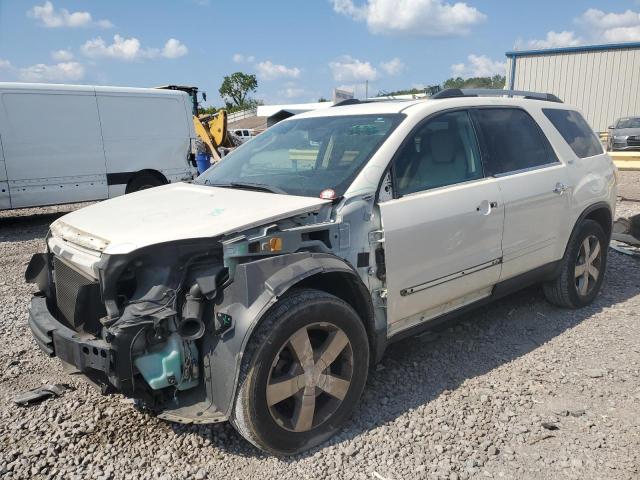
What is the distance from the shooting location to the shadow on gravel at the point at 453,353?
10.2 feet

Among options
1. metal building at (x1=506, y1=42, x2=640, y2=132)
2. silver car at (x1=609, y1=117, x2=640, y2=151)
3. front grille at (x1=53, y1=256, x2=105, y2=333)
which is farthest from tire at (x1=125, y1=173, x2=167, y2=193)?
metal building at (x1=506, y1=42, x2=640, y2=132)

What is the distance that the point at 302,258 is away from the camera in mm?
2697

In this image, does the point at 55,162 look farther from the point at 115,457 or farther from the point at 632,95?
the point at 632,95


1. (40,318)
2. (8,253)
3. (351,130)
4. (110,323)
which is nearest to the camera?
(110,323)

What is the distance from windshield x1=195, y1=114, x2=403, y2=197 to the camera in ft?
10.3

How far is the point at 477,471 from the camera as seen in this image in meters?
2.65

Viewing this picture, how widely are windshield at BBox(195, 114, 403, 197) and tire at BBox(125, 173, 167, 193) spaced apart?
7276 mm

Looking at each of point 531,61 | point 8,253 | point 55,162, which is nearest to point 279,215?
point 8,253

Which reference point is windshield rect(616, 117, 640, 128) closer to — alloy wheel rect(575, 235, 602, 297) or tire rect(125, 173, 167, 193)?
tire rect(125, 173, 167, 193)

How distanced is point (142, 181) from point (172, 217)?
866 cm

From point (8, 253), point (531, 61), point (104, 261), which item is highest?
point (531, 61)

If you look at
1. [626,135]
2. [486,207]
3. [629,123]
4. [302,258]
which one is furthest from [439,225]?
[629,123]

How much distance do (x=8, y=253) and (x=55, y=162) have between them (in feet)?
8.37

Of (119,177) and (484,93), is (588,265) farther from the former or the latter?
(119,177)
